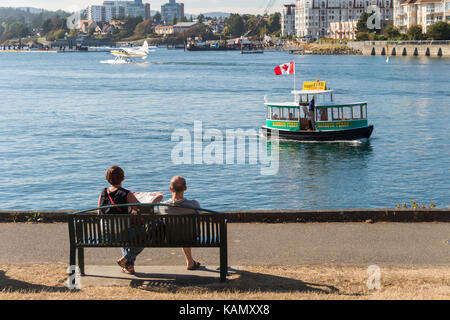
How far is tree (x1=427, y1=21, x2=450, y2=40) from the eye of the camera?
15212 cm

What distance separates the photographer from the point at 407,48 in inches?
6496

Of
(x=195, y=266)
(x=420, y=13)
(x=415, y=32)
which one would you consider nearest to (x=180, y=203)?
(x=195, y=266)

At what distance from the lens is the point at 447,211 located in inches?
450

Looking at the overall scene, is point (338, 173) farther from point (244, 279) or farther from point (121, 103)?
point (121, 103)

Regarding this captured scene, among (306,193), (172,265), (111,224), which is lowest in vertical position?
(306,193)

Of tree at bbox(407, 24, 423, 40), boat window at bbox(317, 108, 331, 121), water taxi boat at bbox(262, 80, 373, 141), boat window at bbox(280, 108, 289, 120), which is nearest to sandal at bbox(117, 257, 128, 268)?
water taxi boat at bbox(262, 80, 373, 141)

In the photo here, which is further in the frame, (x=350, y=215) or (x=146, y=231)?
(x=350, y=215)

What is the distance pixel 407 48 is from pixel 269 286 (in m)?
166

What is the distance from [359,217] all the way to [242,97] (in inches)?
2467

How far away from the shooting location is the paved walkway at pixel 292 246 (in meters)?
9.44

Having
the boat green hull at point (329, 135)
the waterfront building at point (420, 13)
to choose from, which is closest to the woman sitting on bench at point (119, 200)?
the boat green hull at point (329, 135)

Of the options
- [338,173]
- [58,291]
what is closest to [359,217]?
[58,291]

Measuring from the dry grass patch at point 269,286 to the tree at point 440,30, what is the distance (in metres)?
154

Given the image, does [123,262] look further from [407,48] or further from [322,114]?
Answer: [407,48]
